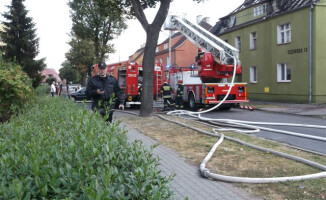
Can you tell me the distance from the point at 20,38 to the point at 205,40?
73.3 feet

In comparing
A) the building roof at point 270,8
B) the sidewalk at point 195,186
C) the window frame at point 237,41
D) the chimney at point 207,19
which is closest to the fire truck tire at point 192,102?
the building roof at point 270,8

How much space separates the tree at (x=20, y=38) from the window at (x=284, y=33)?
871 inches

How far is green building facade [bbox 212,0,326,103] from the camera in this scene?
67.7ft

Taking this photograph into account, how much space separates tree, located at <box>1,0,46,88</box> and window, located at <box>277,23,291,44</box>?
22.1m

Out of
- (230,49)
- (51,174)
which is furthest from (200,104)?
(51,174)

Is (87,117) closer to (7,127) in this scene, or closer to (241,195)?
(7,127)

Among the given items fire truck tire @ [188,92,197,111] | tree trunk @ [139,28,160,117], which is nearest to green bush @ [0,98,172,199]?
tree trunk @ [139,28,160,117]

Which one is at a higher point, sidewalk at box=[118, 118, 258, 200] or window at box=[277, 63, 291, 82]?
window at box=[277, 63, 291, 82]

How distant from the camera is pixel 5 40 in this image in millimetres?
32562

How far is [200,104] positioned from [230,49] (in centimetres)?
320

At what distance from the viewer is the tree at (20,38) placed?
32.4 m

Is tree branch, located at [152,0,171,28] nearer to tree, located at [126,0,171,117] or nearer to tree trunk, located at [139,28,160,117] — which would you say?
tree, located at [126,0,171,117]

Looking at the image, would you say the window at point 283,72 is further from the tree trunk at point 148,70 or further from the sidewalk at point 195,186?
the sidewalk at point 195,186

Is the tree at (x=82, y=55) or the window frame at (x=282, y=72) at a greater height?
the tree at (x=82, y=55)
